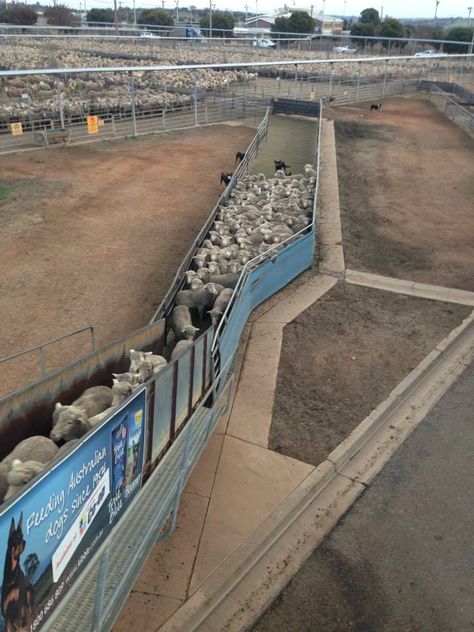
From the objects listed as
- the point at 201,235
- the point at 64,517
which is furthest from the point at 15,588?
the point at 201,235

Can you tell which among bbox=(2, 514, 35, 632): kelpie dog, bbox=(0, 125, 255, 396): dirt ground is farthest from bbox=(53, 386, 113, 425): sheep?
bbox=(0, 125, 255, 396): dirt ground

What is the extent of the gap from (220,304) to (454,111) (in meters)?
35.3

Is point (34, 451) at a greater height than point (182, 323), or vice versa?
point (34, 451)

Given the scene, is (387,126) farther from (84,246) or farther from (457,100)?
(84,246)

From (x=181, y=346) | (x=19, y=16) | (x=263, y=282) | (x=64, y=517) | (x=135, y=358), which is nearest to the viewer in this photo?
(x=64, y=517)

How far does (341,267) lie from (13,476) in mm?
11651

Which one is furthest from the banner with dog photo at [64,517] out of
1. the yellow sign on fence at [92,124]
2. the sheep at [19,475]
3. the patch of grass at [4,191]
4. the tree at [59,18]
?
the tree at [59,18]

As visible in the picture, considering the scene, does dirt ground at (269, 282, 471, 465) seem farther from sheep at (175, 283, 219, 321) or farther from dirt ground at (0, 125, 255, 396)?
dirt ground at (0, 125, 255, 396)

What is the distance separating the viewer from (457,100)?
47.2 meters

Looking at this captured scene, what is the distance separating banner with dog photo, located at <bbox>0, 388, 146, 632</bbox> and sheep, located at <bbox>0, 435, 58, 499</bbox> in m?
1.05

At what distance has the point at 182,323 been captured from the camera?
11016mm

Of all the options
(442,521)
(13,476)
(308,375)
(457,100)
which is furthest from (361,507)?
(457,100)

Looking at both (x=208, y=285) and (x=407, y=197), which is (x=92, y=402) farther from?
(x=407, y=197)

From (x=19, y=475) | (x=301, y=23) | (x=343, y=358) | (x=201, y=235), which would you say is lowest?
(x=343, y=358)
